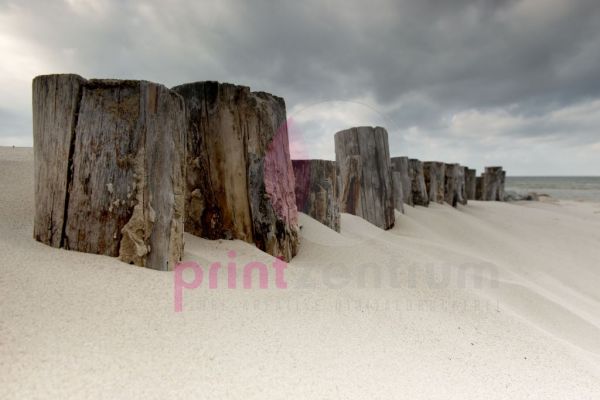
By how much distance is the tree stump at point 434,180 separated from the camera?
7.10 meters

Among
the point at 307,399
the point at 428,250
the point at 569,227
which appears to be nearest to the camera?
the point at 307,399

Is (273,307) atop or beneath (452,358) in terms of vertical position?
atop

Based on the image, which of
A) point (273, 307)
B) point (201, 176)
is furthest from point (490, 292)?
point (201, 176)

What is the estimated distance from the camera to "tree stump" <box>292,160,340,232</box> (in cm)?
336

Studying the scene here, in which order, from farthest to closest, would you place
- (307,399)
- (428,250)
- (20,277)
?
(428,250), (20,277), (307,399)

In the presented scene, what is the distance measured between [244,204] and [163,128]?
2.52 ft

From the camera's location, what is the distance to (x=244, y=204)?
2316 millimetres

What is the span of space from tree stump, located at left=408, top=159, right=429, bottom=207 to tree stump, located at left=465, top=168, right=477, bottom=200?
477 centimetres

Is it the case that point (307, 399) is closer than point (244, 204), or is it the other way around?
point (307, 399)

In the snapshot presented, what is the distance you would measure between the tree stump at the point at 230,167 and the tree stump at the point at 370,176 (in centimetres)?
236

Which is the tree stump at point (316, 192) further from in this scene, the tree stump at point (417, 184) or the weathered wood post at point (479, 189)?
the weathered wood post at point (479, 189)

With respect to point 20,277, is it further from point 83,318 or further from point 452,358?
point 452,358

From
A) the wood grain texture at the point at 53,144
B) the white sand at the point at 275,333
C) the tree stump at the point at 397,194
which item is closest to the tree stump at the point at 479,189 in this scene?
the tree stump at the point at 397,194

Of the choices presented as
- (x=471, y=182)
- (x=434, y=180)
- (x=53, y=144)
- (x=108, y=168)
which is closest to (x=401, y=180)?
(x=434, y=180)
